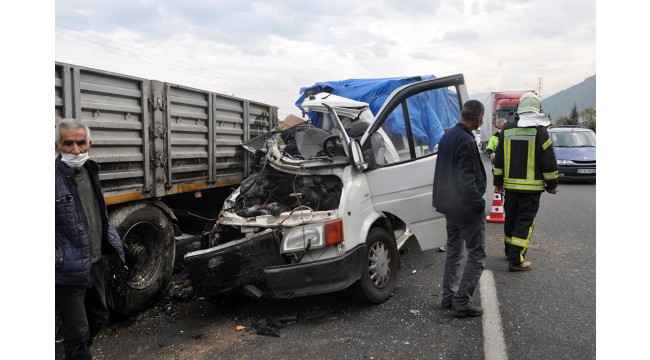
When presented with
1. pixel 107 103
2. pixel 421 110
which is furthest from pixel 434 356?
pixel 107 103

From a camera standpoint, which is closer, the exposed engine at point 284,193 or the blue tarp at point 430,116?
the exposed engine at point 284,193

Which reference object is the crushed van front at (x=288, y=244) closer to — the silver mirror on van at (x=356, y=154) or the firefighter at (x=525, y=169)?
the silver mirror on van at (x=356, y=154)

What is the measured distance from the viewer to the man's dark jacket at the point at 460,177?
373 cm

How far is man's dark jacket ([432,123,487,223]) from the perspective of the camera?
Result: 373 centimetres

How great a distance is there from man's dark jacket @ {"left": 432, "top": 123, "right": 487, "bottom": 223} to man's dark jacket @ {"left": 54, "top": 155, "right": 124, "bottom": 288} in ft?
9.13

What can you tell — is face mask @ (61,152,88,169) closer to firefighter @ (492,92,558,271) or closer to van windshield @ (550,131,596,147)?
firefighter @ (492,92,558,271)

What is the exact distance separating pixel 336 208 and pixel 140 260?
1.98 m

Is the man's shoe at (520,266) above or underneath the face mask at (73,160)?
underneath

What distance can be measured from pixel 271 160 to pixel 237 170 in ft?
5.07

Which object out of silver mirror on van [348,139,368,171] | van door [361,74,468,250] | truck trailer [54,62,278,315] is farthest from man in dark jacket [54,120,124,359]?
van door [361,74,468,250]

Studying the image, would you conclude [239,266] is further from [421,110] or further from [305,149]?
[421,110]

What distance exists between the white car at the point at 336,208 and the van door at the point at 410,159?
10 mm

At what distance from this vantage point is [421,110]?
4.70 m

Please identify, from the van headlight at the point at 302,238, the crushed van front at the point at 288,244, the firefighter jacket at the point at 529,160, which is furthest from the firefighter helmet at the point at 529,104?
the van headlight at the point at 302,238
